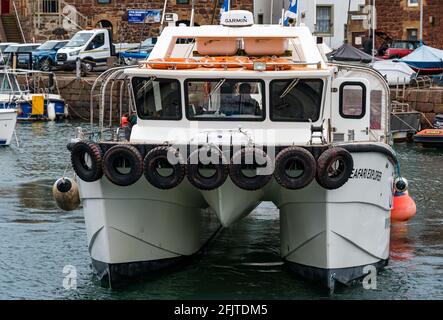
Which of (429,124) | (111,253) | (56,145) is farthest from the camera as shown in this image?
(429,124)

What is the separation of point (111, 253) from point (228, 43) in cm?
312

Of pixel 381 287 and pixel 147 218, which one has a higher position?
pixel 147 218

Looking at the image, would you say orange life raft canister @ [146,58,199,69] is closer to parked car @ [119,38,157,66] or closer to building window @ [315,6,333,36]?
parked car @ [119,38,157,66]

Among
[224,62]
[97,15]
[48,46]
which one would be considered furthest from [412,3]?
[224,62]

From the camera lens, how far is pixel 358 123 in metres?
15.5

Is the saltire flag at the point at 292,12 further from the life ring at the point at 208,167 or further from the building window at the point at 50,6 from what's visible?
the building window at the point at 50,6

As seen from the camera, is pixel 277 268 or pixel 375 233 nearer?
pixel 375 233

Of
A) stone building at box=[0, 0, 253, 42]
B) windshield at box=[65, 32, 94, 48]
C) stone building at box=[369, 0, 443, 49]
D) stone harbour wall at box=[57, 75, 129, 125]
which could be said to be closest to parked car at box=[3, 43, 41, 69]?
windshield at box=[65, 32, 94, 48]

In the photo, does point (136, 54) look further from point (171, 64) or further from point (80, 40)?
point (171, 64)

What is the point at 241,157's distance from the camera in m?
13.7

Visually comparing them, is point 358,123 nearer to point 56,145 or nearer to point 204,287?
point 204,287

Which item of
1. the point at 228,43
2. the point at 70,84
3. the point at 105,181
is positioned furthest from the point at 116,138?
the point at 70,84

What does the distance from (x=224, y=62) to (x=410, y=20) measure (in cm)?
3630

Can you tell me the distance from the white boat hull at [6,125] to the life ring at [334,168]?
18471 millimetres
